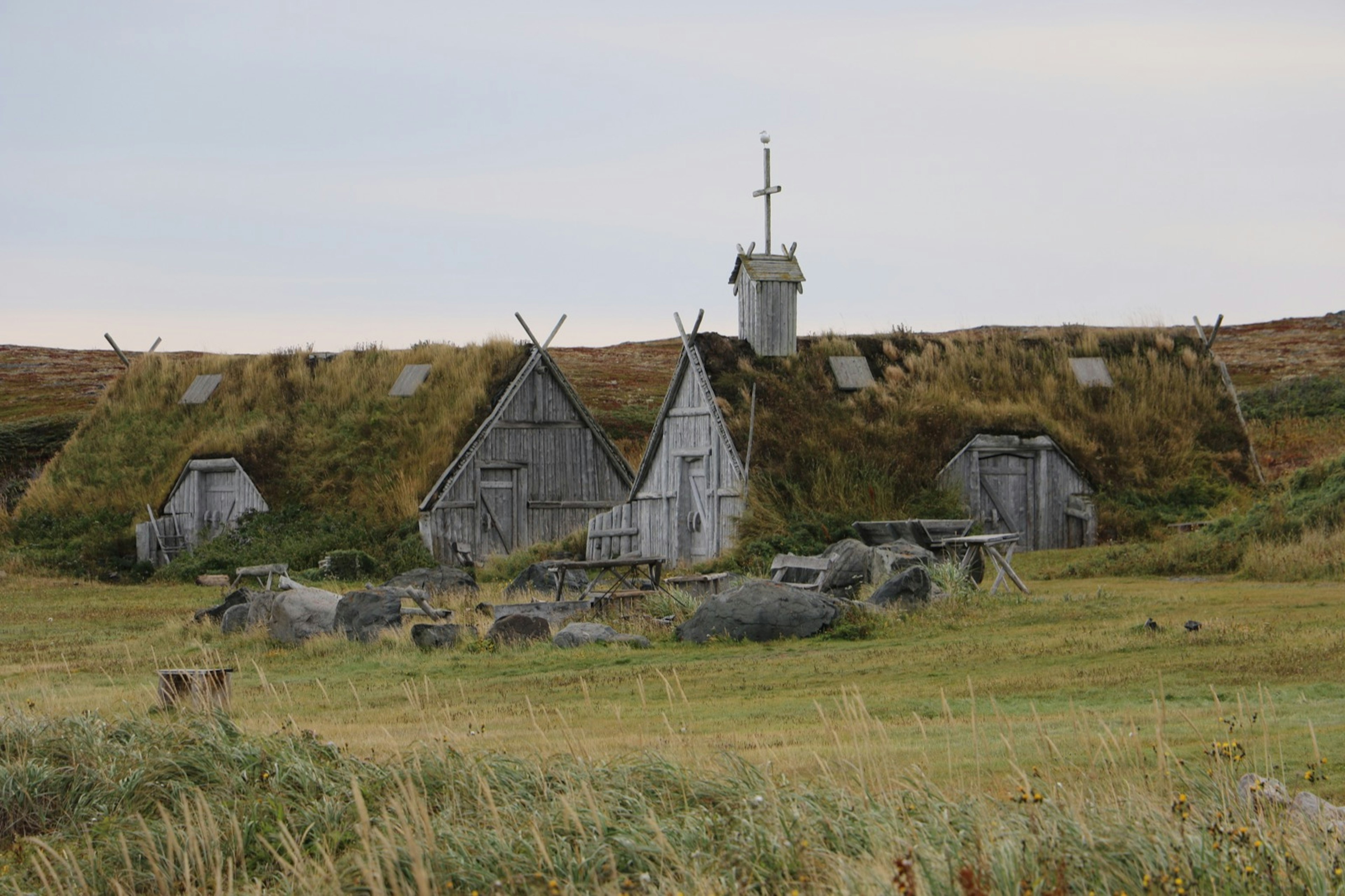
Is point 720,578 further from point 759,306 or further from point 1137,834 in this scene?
point 1137,834

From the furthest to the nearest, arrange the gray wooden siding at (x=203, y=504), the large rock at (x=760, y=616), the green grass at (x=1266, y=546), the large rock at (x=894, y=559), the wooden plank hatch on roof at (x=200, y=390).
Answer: the wooden plank hatch on roof at (x=200, y=390) → the gray wooden siding at (x=203, y=504) → the large rock at (x=894, y=559) → the green grass at (x=1266, y=546) → the large rock at (x=760, y=616)

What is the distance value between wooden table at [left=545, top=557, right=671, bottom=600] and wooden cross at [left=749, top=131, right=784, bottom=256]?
1070cm

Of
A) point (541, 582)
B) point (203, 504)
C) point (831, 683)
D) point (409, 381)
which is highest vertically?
point (409, 381)

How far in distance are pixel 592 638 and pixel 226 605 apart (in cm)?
790

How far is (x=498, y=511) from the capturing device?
3869 centimetres

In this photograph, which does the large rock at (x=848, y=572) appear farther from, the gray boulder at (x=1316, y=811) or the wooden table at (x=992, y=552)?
the gray boulder at (x=1316, y=811)

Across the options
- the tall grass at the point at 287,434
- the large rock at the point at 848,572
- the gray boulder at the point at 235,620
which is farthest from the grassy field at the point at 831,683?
the tall grass at the point at 287,434

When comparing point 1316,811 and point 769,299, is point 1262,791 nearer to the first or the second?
point 1316,811

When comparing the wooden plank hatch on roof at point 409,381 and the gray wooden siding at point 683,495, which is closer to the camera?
the gray wooden siding at point 683,495

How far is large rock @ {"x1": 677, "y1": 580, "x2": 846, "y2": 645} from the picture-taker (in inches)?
770

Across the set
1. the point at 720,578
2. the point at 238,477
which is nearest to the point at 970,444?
the point at 720,578

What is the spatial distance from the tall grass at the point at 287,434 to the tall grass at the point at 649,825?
91.1ft

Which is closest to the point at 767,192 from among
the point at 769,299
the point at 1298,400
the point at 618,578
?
the point at 769,299

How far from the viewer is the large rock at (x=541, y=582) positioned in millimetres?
27625
